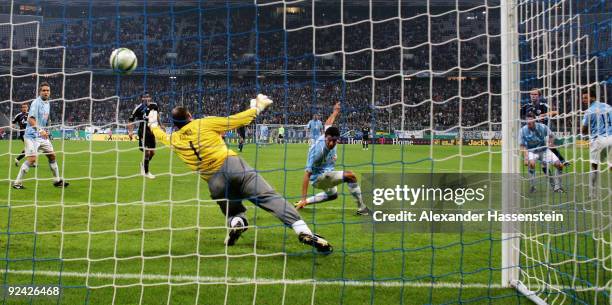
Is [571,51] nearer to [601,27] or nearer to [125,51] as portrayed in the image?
[601,27]

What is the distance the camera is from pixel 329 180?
28.6ft

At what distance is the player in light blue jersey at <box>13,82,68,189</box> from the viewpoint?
1027 centimetres

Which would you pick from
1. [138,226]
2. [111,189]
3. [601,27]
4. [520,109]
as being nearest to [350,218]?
[138,226]

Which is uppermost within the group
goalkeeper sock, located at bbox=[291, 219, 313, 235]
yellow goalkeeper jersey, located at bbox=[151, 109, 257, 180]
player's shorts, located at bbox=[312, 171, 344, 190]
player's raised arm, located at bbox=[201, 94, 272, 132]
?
player's raised arm, located at bbox=[201, 94, 272, 132]

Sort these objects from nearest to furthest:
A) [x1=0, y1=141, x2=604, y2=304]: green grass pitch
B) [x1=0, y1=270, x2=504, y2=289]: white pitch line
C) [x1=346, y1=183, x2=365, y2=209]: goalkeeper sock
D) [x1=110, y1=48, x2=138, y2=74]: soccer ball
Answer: [x1=0, y1=141, x2=604, y2=304]: green grass pitch < [x1=0, y1=270, x2=504, y2=289]: white pitch line < [x1=110, y1=48, x2=138, y2=74]: soccer ball < [x1=346, y1=183, x2=365, y2=209]: goalkeeper sock

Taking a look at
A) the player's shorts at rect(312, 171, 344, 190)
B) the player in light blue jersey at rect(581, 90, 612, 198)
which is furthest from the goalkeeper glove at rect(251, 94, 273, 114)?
the player's shorts at rect(312, 171, 344, 190)

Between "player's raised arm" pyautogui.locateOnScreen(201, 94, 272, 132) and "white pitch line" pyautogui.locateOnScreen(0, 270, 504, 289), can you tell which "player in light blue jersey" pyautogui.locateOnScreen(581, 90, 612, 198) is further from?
"player's raised arm" pyautogui.locateOnScreen(201, 94, 272, 132)

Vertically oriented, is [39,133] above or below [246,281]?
above

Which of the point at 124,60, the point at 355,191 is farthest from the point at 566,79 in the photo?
the point at 124,60

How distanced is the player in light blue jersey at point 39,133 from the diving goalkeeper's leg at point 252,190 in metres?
5.38

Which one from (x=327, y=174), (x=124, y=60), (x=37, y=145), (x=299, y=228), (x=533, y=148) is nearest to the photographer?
(x=299, y=228)

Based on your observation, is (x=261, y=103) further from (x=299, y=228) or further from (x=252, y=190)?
(x=299, y=228)

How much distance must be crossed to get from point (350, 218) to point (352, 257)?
2588mm

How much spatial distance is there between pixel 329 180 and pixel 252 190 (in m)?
2.87
